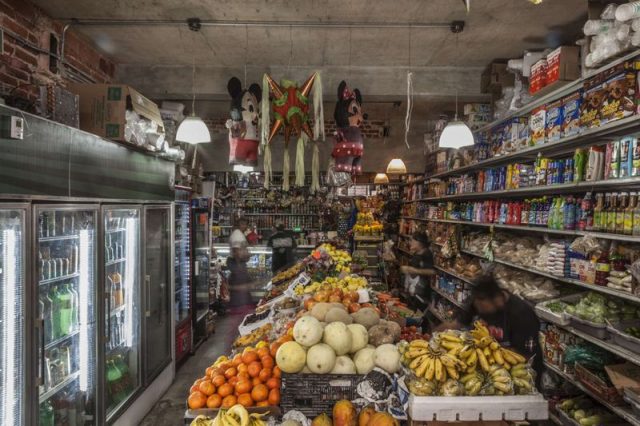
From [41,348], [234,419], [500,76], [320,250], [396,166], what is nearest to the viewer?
[234,419]

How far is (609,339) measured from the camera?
3352 mm

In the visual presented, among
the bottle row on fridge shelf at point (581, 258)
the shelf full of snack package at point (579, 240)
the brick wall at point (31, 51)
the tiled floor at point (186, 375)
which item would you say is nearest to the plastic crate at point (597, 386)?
the shelf full of snack package at point (579, 240)

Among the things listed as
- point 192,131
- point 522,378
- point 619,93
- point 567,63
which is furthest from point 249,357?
point 567,63

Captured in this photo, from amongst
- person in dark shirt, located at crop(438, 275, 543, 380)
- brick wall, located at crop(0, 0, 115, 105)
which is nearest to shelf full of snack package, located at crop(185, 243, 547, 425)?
person in dark shirt, located at crop(438, 275, 543, 380)

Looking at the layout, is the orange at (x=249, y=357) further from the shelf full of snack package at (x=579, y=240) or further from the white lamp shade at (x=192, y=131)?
the white lamp shade at (x=192, y=131)

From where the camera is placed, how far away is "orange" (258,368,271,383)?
248cm

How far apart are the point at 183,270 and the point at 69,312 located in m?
3.18

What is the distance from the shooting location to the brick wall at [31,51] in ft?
12.3

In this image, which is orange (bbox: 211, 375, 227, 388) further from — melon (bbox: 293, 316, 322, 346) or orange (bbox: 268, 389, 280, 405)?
melon (bbox: 293, 316, 322, 346)

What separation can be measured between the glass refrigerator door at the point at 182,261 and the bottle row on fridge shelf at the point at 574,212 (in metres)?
4.28

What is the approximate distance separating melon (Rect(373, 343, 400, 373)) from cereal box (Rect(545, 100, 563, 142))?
274cm

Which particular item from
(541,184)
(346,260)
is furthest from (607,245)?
(346,260)

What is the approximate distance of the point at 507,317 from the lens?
3602mm

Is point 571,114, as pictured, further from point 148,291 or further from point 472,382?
point 148,291
